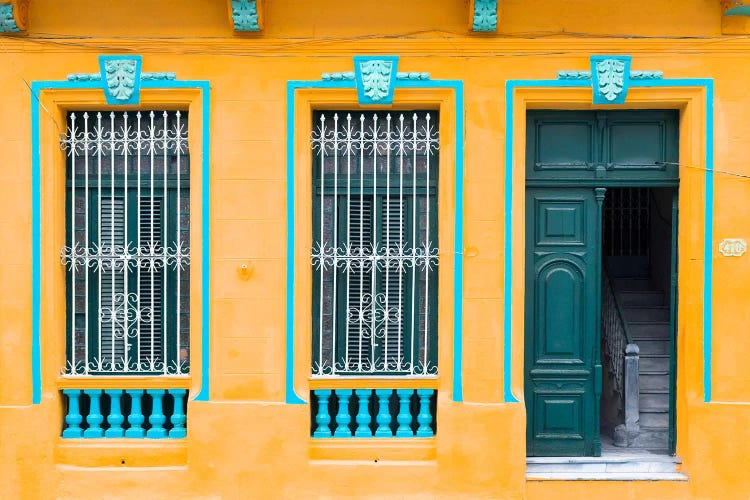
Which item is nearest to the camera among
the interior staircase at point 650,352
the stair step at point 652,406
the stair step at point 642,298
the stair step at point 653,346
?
the interior staircase at point 650,352

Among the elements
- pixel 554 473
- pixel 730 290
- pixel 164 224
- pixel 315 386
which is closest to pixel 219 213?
pixel 164 224

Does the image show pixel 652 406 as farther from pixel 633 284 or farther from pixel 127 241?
pixel 127 241

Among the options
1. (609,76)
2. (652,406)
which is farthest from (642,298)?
(609,76)

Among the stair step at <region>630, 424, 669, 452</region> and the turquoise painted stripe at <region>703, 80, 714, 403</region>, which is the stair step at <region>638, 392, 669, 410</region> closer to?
the stair step at <region>630, 424, 669, 452</region>

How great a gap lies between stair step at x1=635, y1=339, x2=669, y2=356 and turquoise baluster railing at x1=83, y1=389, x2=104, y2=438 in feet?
17.6

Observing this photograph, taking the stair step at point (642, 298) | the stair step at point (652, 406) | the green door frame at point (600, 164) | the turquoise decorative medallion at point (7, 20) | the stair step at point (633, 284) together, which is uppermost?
the turquoise decorative medallion at point (7, 20)

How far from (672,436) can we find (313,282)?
322 centimetres

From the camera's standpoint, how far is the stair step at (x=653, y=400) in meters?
7.31

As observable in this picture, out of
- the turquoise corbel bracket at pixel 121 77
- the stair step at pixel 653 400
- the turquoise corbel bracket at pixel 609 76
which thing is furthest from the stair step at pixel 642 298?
the turquoise corbel bracket at pixel 121 77

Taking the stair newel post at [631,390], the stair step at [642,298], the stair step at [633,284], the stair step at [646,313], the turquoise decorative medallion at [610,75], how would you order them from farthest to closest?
1. the stair step at [633,284]
2. the stair step at [642,298]
3. the stair step at [646,313]
4. the stair newel post at [631,390]
5. the turquoise decorative medallion at [610,75]

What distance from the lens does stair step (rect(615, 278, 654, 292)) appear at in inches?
398

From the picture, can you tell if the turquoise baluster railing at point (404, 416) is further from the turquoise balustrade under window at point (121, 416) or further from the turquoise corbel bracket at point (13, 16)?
the turquoise corbel bracket at point (13, 16)

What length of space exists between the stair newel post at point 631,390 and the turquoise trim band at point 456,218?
170 cm

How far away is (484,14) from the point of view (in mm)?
5980
